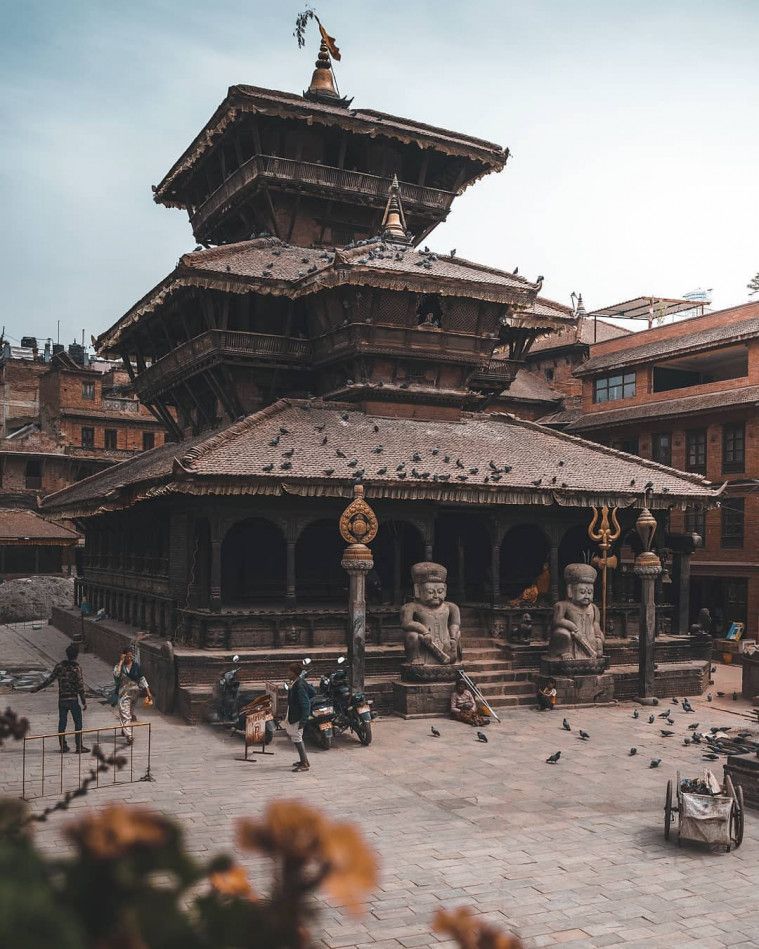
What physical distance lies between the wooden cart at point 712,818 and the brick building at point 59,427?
49.1 meters

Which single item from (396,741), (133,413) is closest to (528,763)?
(396,741)

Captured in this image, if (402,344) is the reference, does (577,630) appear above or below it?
below

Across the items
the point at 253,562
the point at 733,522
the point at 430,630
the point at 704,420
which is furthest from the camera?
the point at 704,420

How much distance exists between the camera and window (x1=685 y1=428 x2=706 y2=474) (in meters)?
37.3

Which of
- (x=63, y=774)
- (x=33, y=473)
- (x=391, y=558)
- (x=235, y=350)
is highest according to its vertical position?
(x=235, y=350)

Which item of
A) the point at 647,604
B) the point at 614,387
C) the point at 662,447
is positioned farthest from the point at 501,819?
the point at 614,387

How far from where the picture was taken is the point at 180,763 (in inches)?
633

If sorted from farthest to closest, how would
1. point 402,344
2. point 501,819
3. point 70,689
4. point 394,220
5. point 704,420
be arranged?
1. point 704,420
2. point 394,220
3. point 402,344
4. point 70,689
5. point 501,819

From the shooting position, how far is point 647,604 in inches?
899

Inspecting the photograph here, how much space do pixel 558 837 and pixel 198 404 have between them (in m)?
21.3

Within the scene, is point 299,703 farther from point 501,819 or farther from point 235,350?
point 235,350

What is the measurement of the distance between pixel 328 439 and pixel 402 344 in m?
4.37

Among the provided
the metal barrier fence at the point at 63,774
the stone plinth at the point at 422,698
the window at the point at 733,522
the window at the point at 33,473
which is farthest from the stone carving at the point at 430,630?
the window at the point at 33,473

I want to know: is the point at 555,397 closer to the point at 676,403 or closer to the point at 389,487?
the point at 676,403
